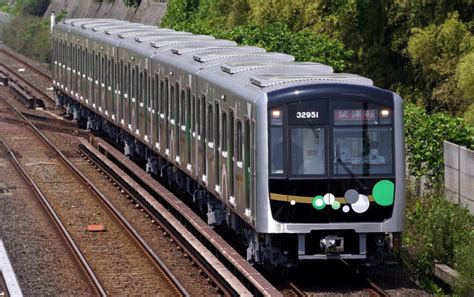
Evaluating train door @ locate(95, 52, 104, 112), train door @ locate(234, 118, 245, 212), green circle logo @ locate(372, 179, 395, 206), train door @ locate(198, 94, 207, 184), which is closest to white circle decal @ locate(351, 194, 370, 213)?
green circle logo @ locate(372, 179, 395, 206)

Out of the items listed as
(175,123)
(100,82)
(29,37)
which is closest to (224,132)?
(175,123)

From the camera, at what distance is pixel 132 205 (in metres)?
22.7

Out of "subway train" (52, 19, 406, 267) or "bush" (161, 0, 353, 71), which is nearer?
"subway train" (52, 19, 406, 267)

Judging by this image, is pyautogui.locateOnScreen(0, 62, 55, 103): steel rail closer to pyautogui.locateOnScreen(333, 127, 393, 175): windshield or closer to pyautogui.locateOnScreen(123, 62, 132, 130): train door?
pyautogui.locateOnScreen(123, 62, 132, 130): train door

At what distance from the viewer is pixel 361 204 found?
49.3 feet

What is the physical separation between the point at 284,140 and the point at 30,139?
18368 millimetres

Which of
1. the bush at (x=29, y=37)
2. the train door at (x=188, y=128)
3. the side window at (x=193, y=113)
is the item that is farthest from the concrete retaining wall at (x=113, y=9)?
Result: the side window at (x=193, y=113)

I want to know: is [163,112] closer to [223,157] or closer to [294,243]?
[223,157]

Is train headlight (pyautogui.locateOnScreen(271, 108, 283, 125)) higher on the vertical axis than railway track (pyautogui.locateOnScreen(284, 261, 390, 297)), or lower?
higher

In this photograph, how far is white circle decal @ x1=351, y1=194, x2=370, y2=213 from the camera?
1501cm

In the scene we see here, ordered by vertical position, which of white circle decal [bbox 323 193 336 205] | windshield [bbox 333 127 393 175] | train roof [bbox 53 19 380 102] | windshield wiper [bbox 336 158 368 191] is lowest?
white circle decal [bbox 323 193 336 205]

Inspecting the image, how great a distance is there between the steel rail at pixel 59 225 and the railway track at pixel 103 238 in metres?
0.07

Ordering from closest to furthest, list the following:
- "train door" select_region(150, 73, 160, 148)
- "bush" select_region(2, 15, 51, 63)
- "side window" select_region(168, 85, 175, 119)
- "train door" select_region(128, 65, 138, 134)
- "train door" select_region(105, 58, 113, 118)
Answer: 1. "side window" select_region(168, 85, 175, 119)
2. "train door" select_region(150, 73, 160, 148)
3. "train door" select_region(128, 65, 138, 134)
4. "train door" select_region(105, 58, 113, 118)
5. "bush" select_region(2, 15, 51, 63)

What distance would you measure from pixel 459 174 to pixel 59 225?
621 centimetres
